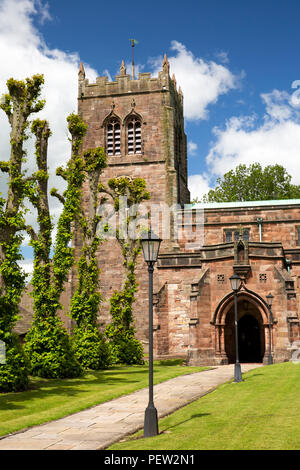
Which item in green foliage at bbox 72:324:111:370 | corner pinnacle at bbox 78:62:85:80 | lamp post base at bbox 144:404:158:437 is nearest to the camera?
lamp post base at bbox 144:404:158:437

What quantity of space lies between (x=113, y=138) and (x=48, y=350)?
1006 inches

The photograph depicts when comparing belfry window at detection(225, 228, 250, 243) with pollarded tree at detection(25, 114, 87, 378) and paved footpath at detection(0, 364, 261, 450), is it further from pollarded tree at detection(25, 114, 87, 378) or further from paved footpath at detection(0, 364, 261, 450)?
paved footpath at detection(0, 364, 261, 450)

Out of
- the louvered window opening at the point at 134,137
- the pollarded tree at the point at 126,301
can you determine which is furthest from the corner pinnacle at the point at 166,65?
the pollarded tree at the point at 126,301

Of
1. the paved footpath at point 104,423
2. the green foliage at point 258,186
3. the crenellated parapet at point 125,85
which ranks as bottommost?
the paved footpath at point 104,423

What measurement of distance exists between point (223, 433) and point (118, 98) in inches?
1479

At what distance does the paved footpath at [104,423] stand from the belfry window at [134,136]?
1072 inches

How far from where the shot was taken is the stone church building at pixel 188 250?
26.9 metres

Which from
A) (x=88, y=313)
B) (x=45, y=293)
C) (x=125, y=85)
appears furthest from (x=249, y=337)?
(x=125, y=85)

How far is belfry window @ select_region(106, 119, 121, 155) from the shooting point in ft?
140

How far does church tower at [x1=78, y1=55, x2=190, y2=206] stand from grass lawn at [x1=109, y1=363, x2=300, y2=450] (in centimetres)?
2647

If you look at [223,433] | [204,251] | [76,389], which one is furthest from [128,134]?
[223,433]

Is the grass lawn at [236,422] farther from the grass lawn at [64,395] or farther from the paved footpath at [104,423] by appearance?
the grass lawn at [64,395]

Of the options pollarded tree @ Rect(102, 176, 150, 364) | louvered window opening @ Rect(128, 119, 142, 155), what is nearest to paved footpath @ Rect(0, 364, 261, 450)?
pollarded tree @ Rect(102, 176, 150, 364)

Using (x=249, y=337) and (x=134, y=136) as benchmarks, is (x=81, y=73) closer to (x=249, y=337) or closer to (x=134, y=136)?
(x=134, y=136)
